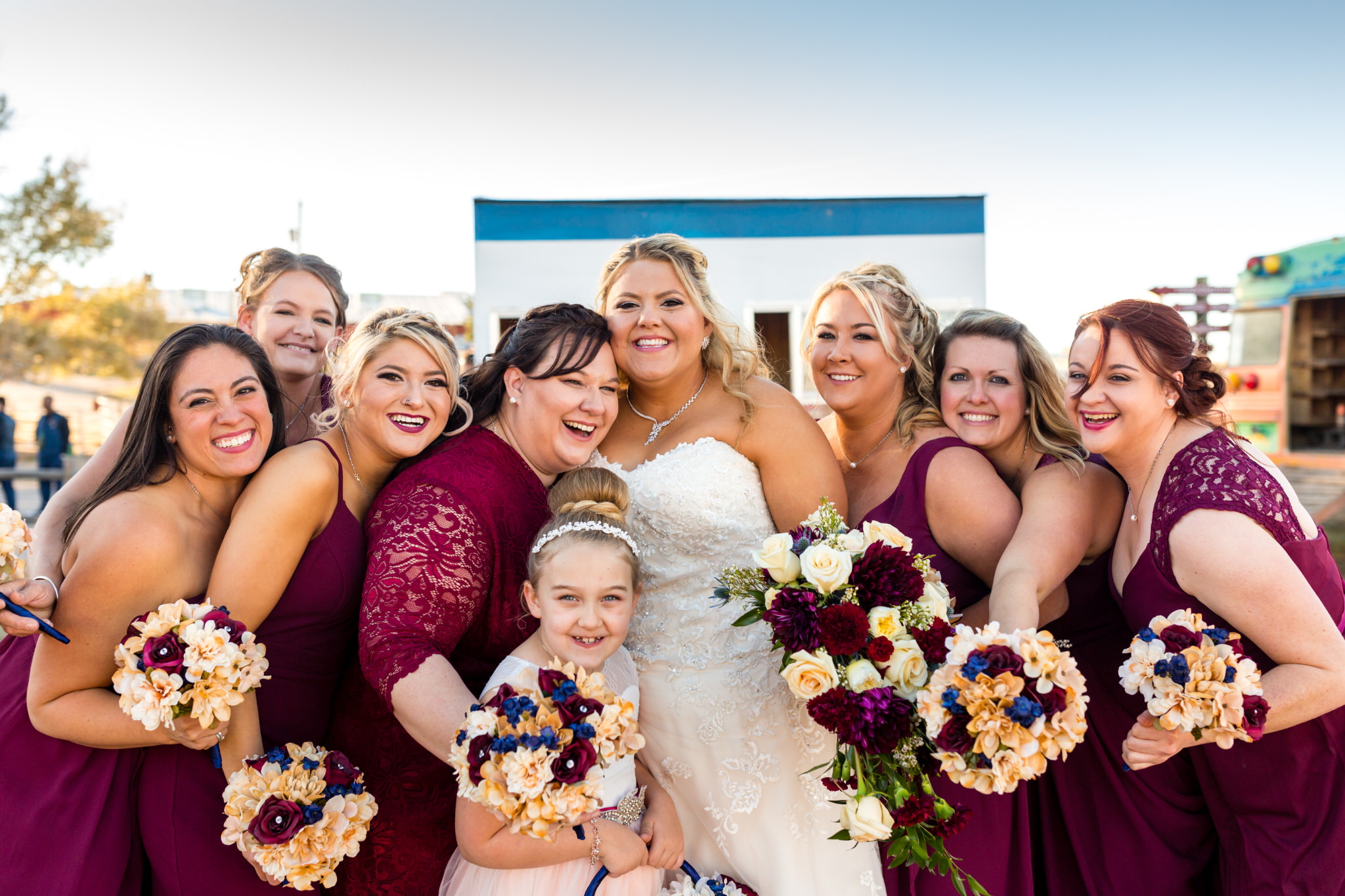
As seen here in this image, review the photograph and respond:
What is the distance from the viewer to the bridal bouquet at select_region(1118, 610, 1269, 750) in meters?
2.63

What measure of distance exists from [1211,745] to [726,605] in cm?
203

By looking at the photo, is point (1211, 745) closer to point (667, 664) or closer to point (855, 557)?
point (855, 557)

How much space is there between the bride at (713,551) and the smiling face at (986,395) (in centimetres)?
68

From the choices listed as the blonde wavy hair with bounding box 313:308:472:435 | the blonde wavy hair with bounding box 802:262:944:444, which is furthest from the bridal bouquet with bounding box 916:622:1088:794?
the blonde wavy hair with bounding box 313:308:472:435

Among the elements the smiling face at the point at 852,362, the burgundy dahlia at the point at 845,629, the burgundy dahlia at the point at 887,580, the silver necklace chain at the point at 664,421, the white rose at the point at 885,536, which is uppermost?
the smiling face at the point at 852,362

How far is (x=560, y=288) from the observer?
14.9m

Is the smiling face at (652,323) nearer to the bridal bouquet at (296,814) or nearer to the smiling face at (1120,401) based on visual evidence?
the smiling face at (1120,401)

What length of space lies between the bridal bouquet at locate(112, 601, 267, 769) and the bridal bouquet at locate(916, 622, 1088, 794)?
228cm

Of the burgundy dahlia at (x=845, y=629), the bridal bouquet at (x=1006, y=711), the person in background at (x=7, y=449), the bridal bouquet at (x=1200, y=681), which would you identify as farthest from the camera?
the person in background at (x=7, y=449)

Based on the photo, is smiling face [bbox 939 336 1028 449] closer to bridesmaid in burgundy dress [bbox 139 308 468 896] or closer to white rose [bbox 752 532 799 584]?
white rose [bbox 752 532 799 584]

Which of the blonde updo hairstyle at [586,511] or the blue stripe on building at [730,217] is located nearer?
the blonde updo hairstyle at [586,511]

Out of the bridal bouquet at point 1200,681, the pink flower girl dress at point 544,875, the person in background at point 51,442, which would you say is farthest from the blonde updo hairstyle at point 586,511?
the person in background at point 51,442

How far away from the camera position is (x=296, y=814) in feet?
9.34

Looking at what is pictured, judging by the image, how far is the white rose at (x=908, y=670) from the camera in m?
2.78
